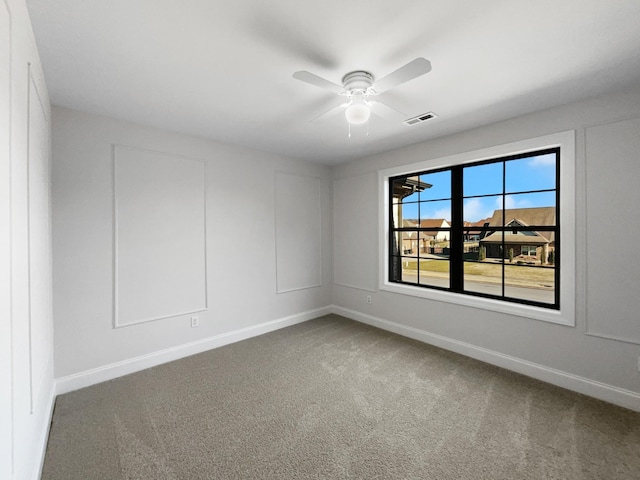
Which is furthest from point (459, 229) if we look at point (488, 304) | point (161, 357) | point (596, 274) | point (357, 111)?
point (161, 357)

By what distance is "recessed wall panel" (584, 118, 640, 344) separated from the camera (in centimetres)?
224

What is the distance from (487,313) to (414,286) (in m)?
0.94

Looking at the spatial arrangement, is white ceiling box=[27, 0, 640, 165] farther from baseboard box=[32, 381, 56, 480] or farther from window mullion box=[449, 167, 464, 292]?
baseboard box=[32, 381, 56, 480]

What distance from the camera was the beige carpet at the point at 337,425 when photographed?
1.69 meters

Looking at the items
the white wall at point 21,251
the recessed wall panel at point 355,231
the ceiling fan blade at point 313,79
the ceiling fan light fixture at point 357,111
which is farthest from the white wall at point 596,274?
the white wall at point 21,251

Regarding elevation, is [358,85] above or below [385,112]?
below

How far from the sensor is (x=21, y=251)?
53.4 inches

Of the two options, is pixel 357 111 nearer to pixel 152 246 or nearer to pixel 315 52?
pixel 315 52

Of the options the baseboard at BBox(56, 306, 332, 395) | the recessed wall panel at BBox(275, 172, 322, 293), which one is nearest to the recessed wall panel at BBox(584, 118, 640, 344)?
the recessed wall panel at BBox(275, 172, 322, 293)

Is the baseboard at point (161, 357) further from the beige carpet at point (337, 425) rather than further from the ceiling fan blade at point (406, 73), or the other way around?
the ceiling fan blade at point (406, 73)

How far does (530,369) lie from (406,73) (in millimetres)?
2868

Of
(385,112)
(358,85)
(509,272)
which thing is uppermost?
(385,112)

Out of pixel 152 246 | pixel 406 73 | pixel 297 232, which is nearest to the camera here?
pixel 406 73

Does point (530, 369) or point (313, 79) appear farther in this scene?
point (530, 369)
